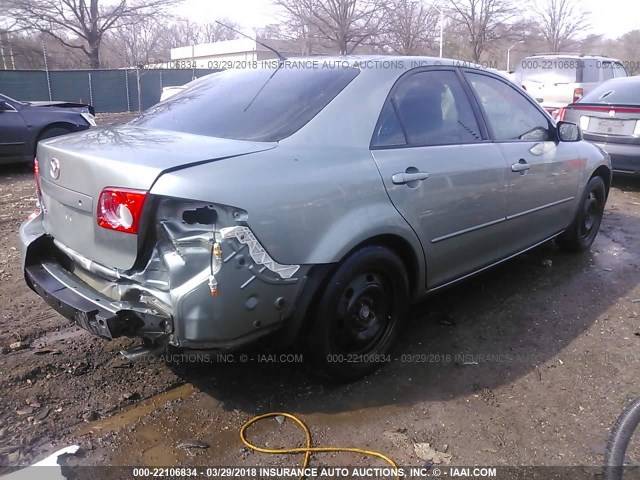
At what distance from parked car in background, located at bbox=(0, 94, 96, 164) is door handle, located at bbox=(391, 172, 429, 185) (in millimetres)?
A: 7961

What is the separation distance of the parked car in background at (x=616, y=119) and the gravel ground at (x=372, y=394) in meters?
3.93

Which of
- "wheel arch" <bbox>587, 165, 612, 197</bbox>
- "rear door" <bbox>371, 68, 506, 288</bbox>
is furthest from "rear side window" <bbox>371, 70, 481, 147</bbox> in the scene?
"wheel arch" <bbox>587, 165, 612, 197</bbox>

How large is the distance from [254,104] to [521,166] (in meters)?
1.94

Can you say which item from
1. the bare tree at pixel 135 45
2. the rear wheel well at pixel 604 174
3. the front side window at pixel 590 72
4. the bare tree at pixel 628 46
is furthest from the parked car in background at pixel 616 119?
the bare tree at pixel 628 46

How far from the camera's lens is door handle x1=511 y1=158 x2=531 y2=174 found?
3674mm

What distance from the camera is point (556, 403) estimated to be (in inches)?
112

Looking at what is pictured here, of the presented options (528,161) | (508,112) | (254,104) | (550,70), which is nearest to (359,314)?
(254,104)

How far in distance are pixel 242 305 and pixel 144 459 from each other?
83 cm

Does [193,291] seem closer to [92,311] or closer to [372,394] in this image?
[92,311]

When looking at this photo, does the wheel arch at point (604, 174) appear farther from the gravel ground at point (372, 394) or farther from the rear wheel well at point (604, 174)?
the gravel ground at point (372, 394)

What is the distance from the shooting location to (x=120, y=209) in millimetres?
2291

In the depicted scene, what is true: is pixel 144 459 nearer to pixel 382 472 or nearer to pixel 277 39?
pixel 382 472

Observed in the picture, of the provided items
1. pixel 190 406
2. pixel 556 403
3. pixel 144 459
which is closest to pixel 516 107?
pixel 556 403

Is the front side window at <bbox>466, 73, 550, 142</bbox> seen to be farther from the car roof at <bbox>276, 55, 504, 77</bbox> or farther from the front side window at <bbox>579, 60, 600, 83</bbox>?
the front side window at <bbox>579, 60, 600, 83</bbox>
